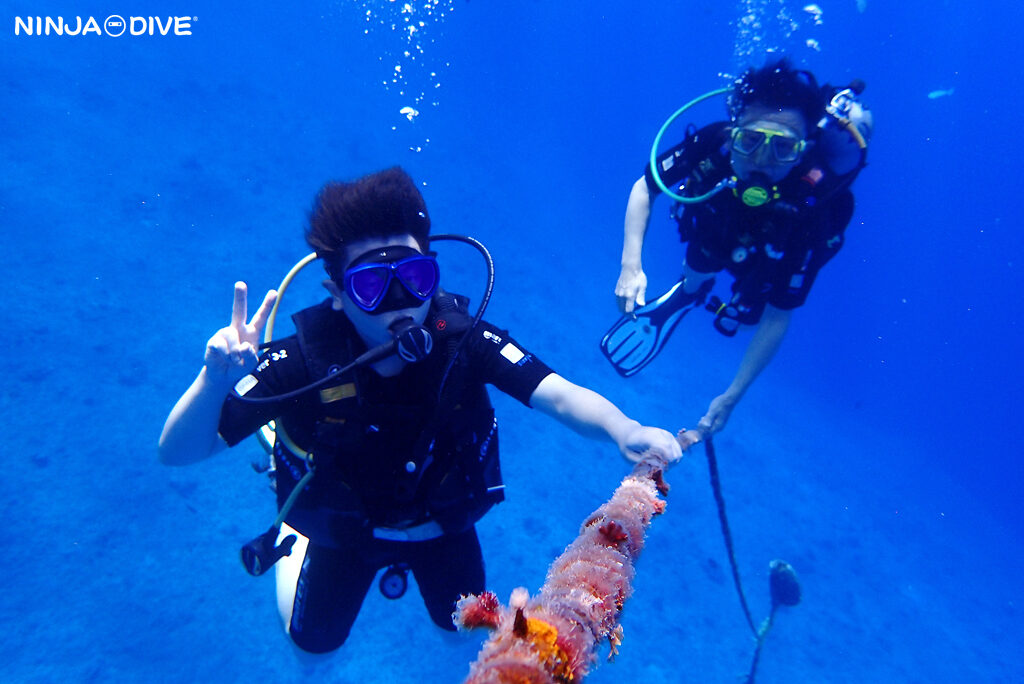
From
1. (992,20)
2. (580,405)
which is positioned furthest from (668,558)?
(992,20)

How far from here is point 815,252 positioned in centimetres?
472

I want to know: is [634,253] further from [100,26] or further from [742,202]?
[100,26]

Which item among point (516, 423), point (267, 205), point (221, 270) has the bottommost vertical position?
point (516, 423)

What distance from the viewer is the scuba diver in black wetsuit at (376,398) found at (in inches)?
96.3

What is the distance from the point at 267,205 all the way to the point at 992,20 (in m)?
57.9

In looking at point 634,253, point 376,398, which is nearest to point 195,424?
point 376,398

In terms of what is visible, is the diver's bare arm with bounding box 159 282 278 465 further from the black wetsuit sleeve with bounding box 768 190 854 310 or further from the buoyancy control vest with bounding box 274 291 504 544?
the black wetsuit sleeve with bounding box 768 190 854 310

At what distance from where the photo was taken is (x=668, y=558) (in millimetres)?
8969

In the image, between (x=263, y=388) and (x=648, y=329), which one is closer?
(x=263, y=388)

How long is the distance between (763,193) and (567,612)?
14.2 feet

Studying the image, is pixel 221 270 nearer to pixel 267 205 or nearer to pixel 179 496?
pixel 267 205

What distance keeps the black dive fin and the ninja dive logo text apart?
17953 millimetres

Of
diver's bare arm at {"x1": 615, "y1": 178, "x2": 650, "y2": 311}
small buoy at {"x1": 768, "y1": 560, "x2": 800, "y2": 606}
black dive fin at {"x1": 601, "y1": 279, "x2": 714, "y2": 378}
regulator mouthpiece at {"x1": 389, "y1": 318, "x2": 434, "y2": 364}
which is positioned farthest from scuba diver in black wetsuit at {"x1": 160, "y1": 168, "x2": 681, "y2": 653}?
small buoy at {"x1": 768, "y1": 560, "x2": 800, "y2": 606}

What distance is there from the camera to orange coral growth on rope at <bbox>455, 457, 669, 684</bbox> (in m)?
0.88
